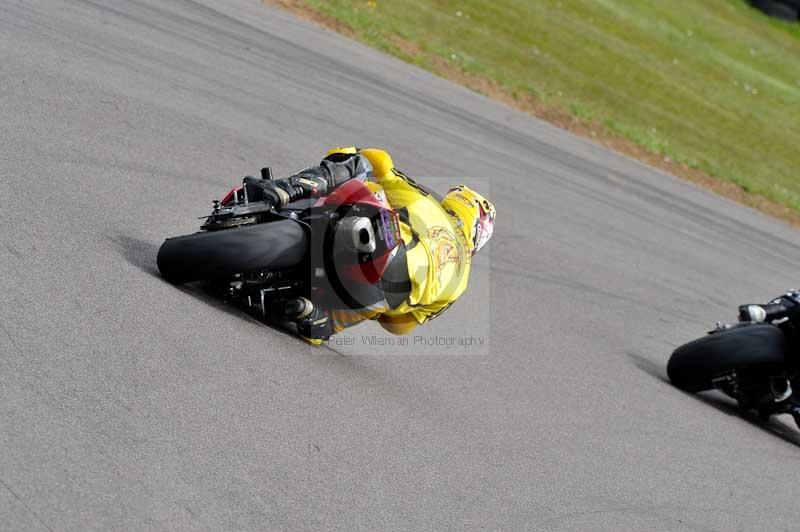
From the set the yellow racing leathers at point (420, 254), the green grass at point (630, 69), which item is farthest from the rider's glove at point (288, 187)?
the green grass at point (630, 69)

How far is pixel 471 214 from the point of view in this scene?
6.19 metres

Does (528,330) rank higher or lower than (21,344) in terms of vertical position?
lower

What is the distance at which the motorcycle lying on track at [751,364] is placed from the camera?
753cm

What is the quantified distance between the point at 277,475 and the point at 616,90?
59.7ft

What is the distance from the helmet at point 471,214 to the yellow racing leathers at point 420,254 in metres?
0.05

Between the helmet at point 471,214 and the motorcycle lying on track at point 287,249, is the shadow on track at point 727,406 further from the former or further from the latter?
the motorcycle lying on track at point 287,249

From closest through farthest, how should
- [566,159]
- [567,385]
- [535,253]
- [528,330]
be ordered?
1. [567,385]
2. [528,330]
3. [535,253]
4. [566,159]

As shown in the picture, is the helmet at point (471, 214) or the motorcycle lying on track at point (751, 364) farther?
the motorcycle lying on track at point (751, 364)

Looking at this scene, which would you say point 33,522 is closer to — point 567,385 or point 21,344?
point 21,344

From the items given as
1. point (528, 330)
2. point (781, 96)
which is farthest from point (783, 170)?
point (528, 330)

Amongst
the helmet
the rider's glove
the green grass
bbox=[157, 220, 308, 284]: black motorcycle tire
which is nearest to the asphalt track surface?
bbox=[157, 220, 308, 284]: black motorcycle tire

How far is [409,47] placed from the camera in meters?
16.9

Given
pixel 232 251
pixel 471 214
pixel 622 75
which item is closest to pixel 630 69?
pixel 622 75

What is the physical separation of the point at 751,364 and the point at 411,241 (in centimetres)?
327
